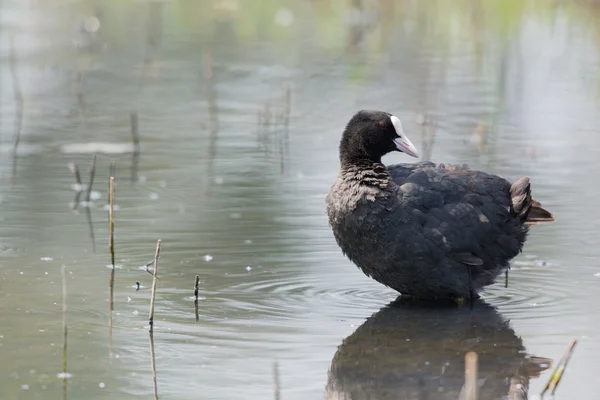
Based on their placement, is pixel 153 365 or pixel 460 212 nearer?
pixel 153 365

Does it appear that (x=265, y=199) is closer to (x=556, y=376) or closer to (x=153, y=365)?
(x=153, y=365)

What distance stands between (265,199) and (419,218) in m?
2.85

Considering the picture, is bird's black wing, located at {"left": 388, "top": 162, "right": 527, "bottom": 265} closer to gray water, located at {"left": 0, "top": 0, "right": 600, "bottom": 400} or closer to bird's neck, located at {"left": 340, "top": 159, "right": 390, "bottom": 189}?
bird's neck, located at {"left": 340, "top": 159, "right": 390, "bottom": 189}

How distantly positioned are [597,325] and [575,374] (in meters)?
0.96

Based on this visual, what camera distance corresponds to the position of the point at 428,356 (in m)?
6.17

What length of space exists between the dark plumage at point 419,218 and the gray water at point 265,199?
201mm

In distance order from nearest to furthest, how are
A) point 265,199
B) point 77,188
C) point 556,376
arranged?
point 556,376
point 265,199
point 77,188

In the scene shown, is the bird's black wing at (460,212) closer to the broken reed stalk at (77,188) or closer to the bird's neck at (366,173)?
the bird's neck at (366,173)

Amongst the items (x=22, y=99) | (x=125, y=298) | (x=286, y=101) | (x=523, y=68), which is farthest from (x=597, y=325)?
(x=523, y=68)

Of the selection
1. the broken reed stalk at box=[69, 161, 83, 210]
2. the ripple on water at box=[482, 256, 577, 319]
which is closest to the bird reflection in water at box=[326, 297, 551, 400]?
the ripple on water at box=[482, 256, 577, 319]

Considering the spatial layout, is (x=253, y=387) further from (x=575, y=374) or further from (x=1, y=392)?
(x=575, y=374)

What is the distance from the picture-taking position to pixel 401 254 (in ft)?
23.5

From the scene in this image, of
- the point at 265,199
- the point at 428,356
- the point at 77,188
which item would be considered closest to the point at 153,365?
the point at 428,356

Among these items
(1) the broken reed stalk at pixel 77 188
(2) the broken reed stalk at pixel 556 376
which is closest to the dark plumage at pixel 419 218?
(2) the broken reed stalk at pixel 556 376
